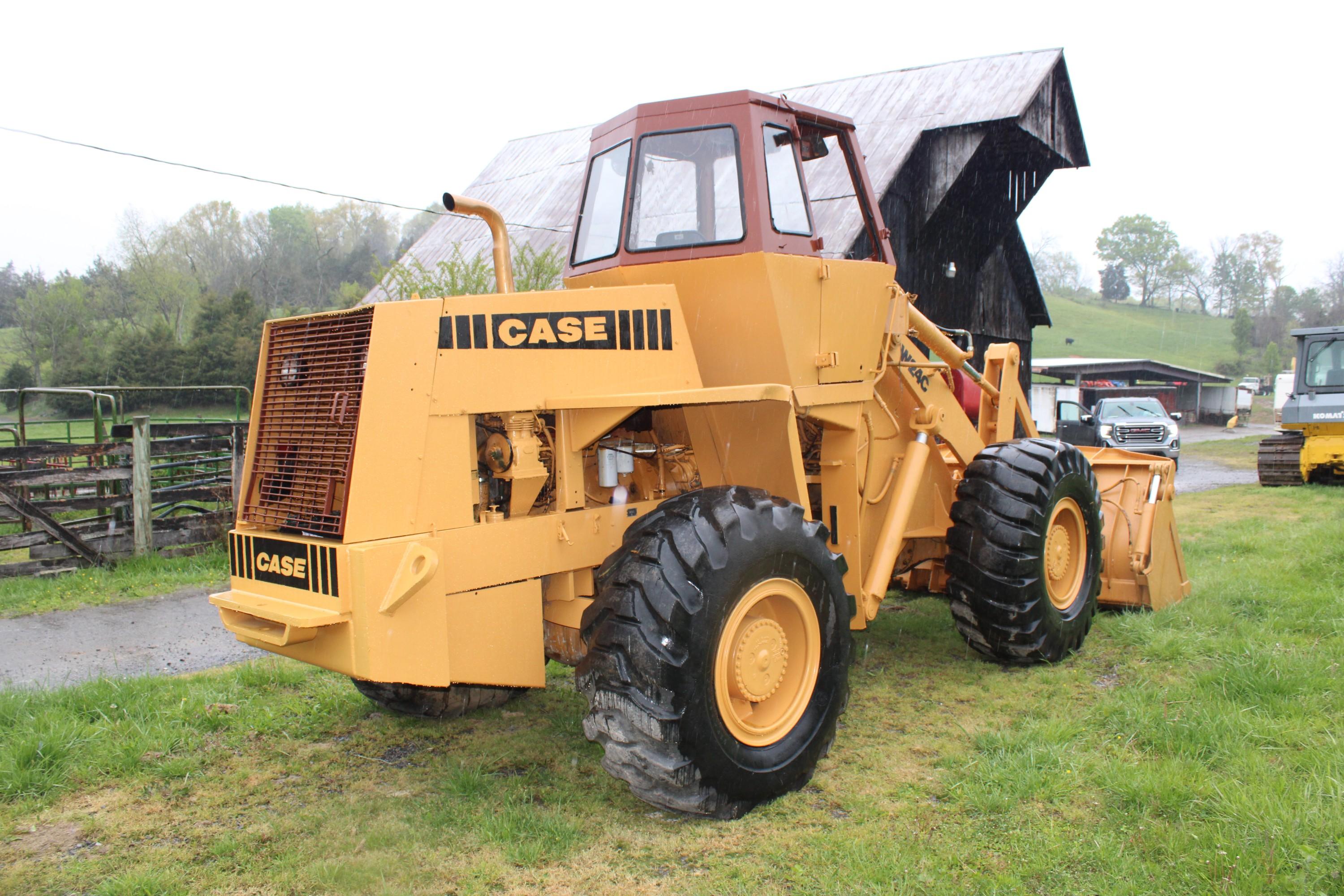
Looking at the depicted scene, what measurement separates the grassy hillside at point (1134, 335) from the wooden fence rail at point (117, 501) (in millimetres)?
63594

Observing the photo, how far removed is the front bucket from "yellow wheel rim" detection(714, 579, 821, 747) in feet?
10.6

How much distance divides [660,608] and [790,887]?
3.32 ft

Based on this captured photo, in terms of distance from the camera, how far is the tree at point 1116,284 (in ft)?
337

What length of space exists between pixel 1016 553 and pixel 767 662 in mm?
1998

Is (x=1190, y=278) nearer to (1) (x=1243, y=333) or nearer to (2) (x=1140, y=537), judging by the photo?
(1) (x=1243, y=333)

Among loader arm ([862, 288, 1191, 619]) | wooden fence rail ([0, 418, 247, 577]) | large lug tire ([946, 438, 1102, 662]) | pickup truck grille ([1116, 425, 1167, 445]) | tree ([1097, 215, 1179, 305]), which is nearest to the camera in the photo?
large lug tire ([946, 438, 1102, 662])

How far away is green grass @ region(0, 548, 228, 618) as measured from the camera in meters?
7.94

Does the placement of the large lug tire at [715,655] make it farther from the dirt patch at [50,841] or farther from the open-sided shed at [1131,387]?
the open-sided shed at [1131,387]

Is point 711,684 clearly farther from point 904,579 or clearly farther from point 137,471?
point 137,471

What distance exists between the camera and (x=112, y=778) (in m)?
4.18

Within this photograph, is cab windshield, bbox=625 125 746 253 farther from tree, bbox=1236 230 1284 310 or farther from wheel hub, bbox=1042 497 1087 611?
tree, bbox=1236 230 1284 310

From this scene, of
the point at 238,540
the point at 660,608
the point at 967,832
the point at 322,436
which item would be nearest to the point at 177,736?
the point at 238,540

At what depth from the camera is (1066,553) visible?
5844 mm

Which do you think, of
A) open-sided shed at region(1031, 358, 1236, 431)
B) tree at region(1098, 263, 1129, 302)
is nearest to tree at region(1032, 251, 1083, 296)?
tree at region(1098, 263, 1129, 302)
